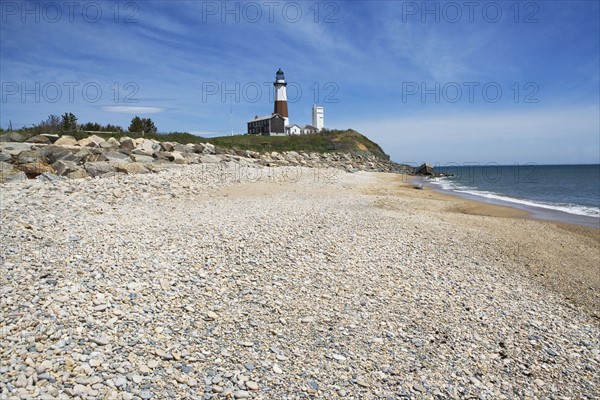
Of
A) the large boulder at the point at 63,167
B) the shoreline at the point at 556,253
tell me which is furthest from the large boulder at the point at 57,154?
the shoreline at the point at 556,253

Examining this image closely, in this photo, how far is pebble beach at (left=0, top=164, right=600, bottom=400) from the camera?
4395 mm

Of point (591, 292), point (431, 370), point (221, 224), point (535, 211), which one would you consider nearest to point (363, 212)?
point (221, 224)

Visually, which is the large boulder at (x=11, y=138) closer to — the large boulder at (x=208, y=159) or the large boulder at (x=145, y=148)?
the large boulder at (x=145, y=148)

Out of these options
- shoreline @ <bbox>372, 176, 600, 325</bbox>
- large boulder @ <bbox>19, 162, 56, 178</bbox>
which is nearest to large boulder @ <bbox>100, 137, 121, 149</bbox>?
large boulder @ <bbox>19, 162, 56, 178</bbox>

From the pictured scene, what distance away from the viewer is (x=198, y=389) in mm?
4180

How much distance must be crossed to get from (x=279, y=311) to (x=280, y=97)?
72644 mm

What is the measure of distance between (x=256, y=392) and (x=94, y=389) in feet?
5.87

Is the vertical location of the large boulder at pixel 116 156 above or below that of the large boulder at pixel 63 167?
above

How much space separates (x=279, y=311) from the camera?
601cm

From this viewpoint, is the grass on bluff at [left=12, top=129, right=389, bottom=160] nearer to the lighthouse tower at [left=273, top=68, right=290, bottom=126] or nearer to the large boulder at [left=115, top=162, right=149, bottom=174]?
the lighthouse tower at [left=273, top=68, right=290, bottom=126]

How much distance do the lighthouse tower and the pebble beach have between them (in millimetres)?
65524

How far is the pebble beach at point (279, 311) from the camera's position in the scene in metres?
4.39

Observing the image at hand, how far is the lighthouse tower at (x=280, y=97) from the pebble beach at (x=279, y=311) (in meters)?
65.5

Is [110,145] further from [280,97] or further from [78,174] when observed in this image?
[280,97]
